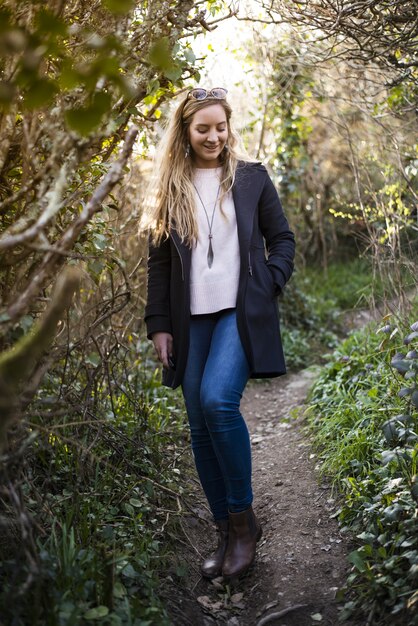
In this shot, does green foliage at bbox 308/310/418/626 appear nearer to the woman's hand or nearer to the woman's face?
the woman's hand

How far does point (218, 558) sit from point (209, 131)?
2000mm

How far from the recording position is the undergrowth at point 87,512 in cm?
221

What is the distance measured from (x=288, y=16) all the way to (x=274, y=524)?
9.90ft

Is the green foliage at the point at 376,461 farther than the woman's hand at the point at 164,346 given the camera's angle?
No

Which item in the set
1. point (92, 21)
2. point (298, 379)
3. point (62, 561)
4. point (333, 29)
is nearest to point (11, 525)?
point (62, 561)

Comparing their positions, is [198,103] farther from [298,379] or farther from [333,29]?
[298,379]

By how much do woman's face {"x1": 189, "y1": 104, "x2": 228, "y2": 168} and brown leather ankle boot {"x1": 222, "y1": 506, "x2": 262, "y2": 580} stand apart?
5.58ft

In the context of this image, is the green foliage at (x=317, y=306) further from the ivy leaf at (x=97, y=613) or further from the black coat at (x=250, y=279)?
the ivy leaf at (x=97, y=613)

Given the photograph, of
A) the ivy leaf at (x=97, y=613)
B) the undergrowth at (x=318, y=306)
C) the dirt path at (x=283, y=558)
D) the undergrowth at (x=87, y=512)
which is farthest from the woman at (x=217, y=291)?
the undergrowth at (x=318, y=306)

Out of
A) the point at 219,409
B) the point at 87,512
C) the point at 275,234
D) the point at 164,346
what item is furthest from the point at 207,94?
the point at 87,512

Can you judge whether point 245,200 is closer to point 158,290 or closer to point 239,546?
point 158,290

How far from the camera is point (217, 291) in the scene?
311 cm

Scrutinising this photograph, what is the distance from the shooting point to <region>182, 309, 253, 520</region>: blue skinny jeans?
2963 millimetres

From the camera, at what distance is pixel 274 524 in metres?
3.56
